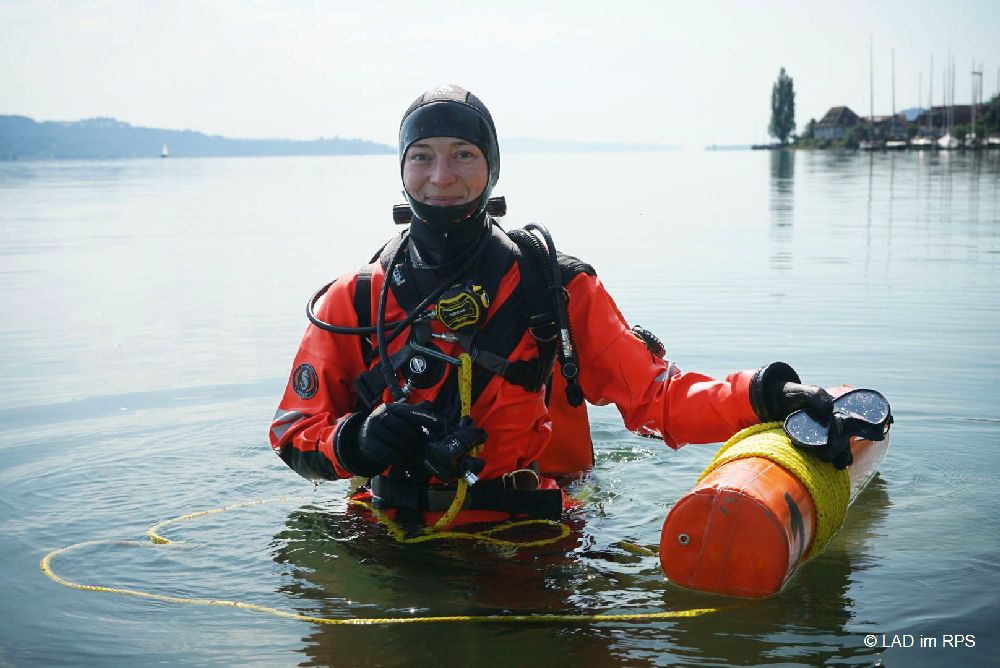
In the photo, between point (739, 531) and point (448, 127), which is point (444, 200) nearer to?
point (448, 127)

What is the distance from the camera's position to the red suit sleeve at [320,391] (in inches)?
138

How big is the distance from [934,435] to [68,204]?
80.8ft

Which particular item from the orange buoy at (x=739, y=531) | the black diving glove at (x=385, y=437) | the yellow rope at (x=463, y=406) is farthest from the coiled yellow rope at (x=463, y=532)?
the orange buoy at (x=739, y=531)

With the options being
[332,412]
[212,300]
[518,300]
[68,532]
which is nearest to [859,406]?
[518,300]

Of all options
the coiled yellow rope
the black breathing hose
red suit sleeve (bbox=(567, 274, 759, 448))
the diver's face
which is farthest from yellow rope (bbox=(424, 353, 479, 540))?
the diver's face

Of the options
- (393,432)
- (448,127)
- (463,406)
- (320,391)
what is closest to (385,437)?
(393,432)

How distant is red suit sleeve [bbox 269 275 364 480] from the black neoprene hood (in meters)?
0.40

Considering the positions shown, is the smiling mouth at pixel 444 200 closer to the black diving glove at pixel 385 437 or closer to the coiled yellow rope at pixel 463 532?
the coiled yellow rope at pixel 463 532

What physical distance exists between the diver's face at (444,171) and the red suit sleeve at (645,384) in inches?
19.2

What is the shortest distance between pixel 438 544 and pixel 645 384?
0.96 meters

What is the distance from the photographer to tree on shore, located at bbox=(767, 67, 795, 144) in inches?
4446

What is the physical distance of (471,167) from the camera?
3643 millimetres

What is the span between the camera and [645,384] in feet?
11.8

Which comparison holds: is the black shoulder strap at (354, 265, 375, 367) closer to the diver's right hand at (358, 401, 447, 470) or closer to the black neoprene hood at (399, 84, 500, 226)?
the black neoprene hood at (399, 84, 500, 226)
